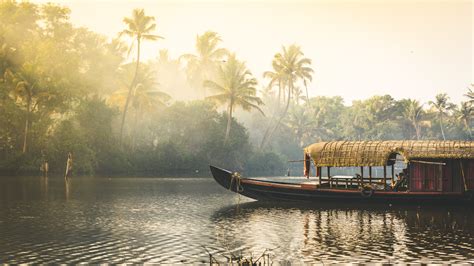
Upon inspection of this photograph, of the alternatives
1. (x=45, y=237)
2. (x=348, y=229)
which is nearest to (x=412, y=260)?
(x=348, y=229)

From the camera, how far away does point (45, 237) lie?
19484mm

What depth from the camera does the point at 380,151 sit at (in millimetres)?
29625

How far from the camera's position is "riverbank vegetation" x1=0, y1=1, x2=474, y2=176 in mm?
56812

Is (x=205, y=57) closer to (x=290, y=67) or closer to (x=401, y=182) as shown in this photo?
(x=290, y=67)

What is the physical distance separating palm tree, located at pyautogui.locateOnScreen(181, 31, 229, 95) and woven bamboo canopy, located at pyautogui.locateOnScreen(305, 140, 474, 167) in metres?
59.7

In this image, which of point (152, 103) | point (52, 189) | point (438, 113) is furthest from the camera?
point (438, 113)

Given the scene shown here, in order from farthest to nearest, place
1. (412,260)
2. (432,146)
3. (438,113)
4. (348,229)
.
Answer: (438,113) < (432,146) < (348,229) < (412,260)

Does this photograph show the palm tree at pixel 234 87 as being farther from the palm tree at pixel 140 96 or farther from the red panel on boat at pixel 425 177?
the red panel on boat at pixel 425 177

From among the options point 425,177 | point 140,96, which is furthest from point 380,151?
point 140,96

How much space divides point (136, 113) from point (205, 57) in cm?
2364

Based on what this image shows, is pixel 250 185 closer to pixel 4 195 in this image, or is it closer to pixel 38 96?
pixel 4 195

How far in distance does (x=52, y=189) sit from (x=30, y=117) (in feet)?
68.1

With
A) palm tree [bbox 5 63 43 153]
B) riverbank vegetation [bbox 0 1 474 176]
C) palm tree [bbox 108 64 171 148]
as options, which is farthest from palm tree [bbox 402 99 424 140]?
palm tree [bbox 5 63 43 153]

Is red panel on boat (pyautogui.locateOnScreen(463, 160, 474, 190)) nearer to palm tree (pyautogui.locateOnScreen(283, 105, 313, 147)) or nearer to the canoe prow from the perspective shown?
the canoe prow
